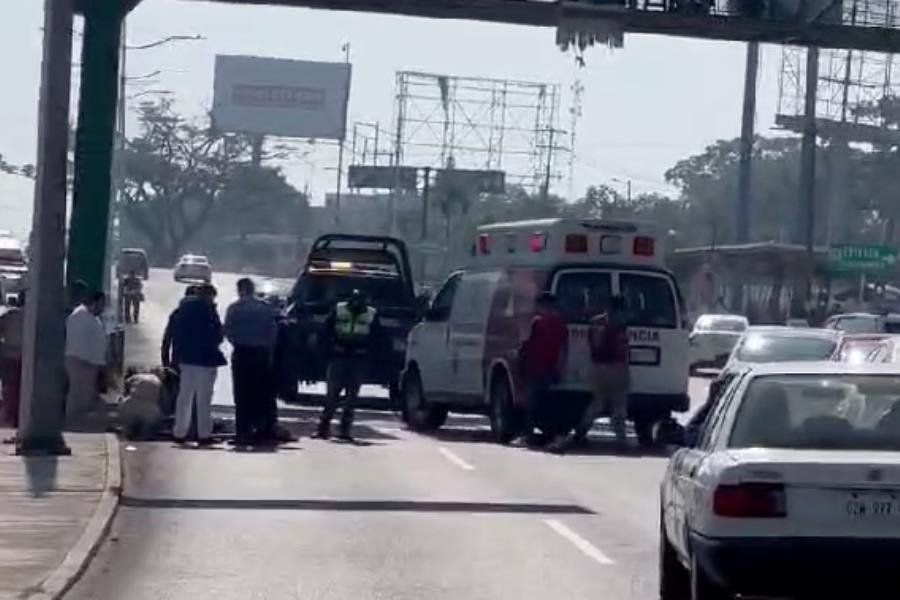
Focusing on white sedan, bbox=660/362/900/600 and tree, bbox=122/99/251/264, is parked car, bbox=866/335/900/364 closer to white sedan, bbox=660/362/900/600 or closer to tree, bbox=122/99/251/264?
white sedan, bbox=660/362/900/600

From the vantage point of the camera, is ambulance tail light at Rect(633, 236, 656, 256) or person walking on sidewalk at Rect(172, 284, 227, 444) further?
ambulance tail light at Rect(633, 236, 656, 256)

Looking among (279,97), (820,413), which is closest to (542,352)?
(820,413)

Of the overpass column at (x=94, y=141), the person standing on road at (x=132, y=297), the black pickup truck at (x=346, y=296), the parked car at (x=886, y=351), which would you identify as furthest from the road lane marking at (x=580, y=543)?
the person standing on road at (x=132, y=297)

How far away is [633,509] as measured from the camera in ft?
60.4

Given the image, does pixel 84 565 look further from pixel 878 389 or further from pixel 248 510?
pixel 878 389

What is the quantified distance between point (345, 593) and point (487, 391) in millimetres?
14071

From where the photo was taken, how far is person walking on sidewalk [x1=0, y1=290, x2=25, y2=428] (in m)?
24.6

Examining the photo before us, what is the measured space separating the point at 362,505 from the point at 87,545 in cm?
393

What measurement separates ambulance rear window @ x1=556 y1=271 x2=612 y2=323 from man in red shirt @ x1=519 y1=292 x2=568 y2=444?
0.66 m

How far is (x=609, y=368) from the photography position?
25.2m

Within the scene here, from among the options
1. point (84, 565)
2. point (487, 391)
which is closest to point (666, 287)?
point (487, 391)

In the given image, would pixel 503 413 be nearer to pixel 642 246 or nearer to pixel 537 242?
pixel 537 242

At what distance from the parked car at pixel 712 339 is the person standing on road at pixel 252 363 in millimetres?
28134


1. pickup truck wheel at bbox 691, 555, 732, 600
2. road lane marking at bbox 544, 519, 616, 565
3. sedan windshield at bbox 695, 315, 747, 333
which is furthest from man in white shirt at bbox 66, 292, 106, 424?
sedan windshield at bbox 695, 315, 747, 333
